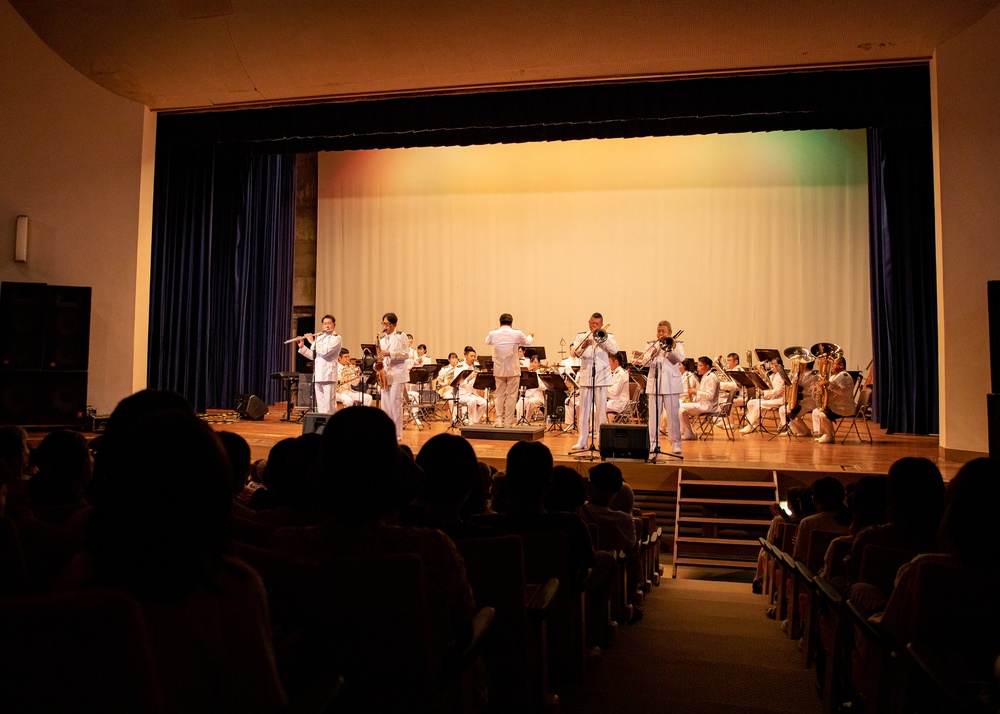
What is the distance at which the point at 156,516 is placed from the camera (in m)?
1.28

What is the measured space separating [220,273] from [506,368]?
6.20 meters

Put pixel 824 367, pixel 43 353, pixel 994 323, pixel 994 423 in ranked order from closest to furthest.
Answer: pixel 994 423
pixel 994 323
pixel 43 353
pixel 824 367

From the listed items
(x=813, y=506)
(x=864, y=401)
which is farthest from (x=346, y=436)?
(x=864, y=401)

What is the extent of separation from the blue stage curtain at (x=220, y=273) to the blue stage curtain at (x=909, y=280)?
9598mm

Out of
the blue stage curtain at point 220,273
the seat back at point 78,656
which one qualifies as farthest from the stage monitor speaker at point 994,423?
the blue stage curtain at point 220,273

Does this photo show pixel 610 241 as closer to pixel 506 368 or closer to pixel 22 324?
pixel 506 368

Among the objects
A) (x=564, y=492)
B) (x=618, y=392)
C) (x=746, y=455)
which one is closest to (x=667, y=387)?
(x=746, y=455)

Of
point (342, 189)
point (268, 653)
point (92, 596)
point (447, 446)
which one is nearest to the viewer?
point (92, 596)

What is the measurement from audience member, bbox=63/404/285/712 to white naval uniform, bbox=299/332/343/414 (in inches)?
384

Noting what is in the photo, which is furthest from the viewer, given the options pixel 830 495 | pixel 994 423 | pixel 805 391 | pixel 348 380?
pixel 348 380

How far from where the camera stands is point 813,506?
4727 millimetres

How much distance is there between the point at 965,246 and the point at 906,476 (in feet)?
22.5

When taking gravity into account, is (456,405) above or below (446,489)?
above

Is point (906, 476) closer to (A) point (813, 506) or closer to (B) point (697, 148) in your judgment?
(A) point (813, 506)
